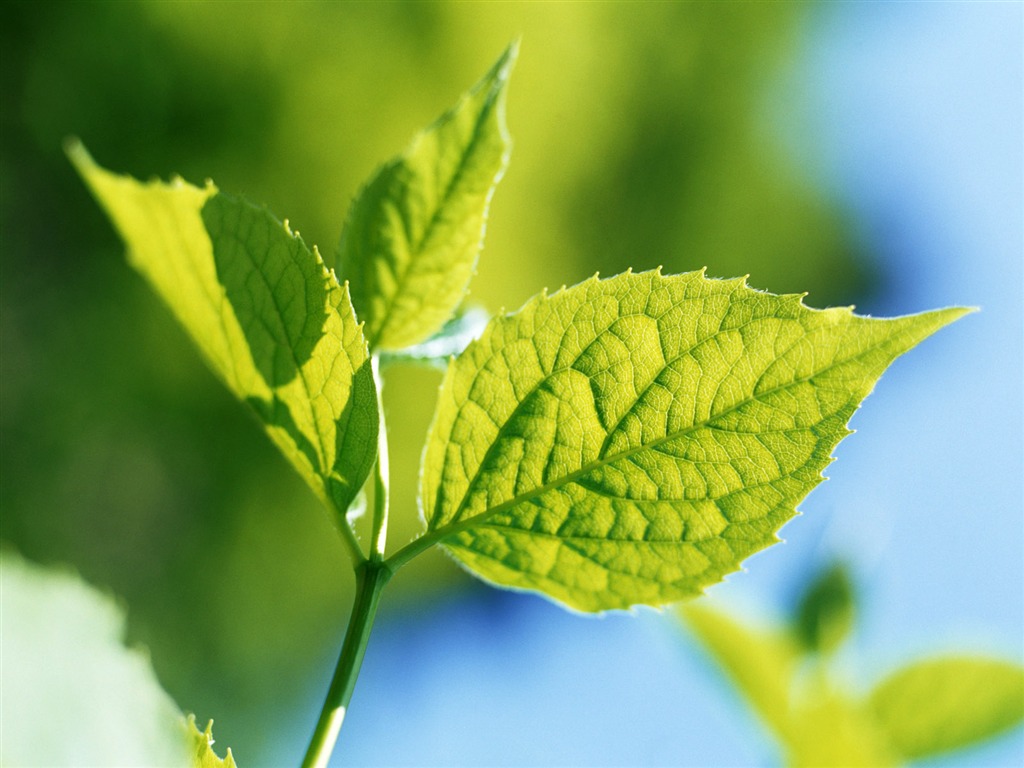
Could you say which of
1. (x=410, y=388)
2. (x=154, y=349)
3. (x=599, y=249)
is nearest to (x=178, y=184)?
(x=410, y=388)

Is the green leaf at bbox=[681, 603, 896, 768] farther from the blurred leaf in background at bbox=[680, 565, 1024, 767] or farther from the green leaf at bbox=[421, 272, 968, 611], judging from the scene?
the green leaf at bbox=[421, 272, 968, 611]

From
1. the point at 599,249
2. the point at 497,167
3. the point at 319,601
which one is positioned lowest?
the point at 497,167

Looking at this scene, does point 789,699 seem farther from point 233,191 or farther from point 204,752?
point 233,191

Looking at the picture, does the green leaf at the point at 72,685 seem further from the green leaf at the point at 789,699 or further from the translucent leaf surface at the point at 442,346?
the green leaf at the point at 789,699

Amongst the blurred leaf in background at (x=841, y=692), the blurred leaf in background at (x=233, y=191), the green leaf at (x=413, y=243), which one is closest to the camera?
the green leaf at (x=413, y=243)

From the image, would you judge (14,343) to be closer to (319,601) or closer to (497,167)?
(319,601)

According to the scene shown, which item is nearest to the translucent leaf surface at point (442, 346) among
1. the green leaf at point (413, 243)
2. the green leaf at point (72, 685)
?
the green leaf at point (413, 243)

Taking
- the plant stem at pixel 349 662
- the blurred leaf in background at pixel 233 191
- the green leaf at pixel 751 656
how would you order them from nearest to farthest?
the plant stem at pixel 349 662, the green leaf at pixel 751 656, the blurred leaf in background at pixel 233 191

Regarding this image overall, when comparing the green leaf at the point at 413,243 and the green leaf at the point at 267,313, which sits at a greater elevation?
the green leaf at the point at 413,243
